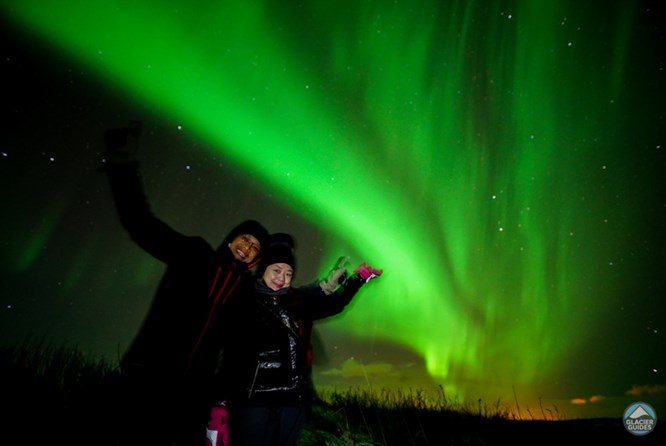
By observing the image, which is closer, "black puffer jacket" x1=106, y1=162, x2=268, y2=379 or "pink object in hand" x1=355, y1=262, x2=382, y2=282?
"black puffer jacket" x1=106, y1=162, x2=268, y2=379

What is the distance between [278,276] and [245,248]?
653 mm

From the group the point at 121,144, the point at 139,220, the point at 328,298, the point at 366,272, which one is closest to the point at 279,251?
the point at 328,298

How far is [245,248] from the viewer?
4316 mm

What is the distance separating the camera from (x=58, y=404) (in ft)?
12.2

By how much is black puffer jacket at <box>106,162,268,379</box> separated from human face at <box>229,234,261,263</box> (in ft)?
0.24

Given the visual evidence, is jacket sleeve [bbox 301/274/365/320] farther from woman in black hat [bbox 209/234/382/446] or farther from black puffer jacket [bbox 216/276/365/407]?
black puffer jacket [bbox 216/276/365/407]

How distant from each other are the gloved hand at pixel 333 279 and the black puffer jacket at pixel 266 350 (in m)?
0.50

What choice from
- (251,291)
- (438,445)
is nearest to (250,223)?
(251,291)

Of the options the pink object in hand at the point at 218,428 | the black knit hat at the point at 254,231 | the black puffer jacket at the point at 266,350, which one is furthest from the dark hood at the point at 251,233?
the pink object in hand at the point at 218,428

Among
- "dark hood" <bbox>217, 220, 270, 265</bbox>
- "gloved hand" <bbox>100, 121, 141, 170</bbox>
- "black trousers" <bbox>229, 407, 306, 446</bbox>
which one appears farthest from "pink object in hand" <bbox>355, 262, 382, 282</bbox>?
"gloved hand" <bbox>100, 121, 141, 170</bbox>

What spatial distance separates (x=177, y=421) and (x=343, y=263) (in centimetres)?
287

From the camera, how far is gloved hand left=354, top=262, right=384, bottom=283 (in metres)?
4.56

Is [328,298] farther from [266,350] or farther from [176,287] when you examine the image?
[176,287]

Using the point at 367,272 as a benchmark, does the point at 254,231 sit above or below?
above
